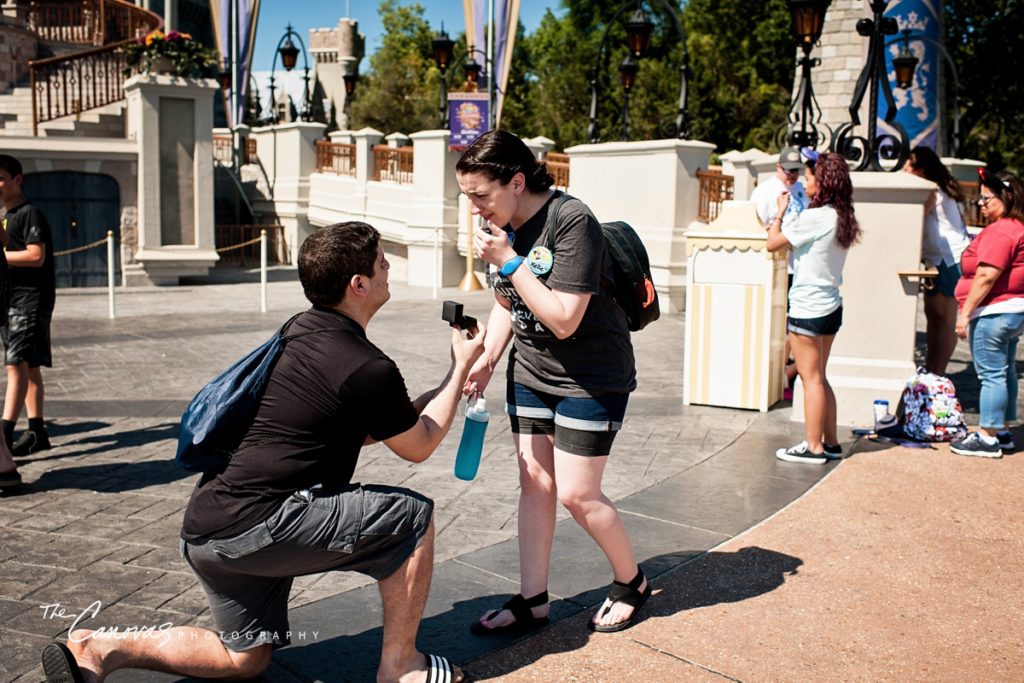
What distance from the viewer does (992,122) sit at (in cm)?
4072

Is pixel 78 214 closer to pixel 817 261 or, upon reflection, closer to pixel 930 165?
pixel 930 165

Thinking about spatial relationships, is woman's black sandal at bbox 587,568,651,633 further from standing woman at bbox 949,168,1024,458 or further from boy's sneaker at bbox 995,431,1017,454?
boy's sneaker at bbox 995,431,1017,454

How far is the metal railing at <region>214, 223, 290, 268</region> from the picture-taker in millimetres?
21719

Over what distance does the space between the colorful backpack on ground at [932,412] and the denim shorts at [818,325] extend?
1.18 m

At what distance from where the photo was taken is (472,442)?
3.63m

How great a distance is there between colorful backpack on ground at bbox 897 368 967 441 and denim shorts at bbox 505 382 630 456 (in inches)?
155

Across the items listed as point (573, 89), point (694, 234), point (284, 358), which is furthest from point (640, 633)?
point (573, 89)

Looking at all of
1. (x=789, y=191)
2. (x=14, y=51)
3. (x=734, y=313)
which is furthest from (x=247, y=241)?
(x=734, y=313)

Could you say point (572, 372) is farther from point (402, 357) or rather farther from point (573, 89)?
point (573, 89)

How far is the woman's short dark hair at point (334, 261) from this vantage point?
314 cm

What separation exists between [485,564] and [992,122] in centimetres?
4188

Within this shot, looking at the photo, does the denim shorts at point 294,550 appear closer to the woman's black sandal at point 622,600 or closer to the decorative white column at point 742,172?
the woman's black sandal at point 622,600

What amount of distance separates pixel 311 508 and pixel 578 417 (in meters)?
1.03

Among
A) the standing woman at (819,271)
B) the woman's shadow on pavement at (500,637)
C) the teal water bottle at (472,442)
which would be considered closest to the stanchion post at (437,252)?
the standing woman at (819,271)
